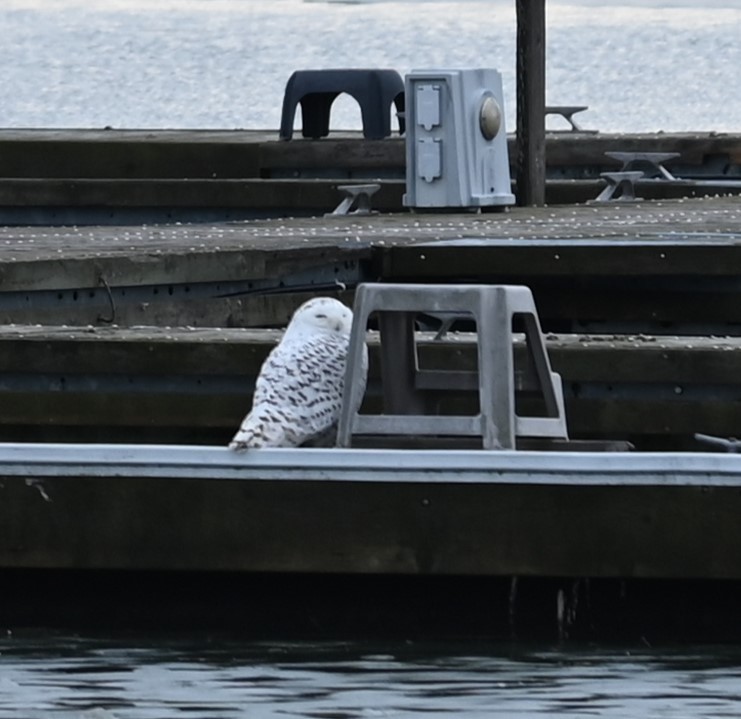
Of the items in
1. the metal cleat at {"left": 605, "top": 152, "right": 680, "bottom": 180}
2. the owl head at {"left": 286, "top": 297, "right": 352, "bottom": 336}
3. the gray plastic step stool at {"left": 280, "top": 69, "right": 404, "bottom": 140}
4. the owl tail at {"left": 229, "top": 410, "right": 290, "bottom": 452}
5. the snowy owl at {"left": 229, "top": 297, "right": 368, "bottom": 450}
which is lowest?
the owl tail at {"left": 229, "top": 410, "right": 290, "bottom": 452}

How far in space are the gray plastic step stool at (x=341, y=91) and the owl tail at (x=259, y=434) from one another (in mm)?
13712

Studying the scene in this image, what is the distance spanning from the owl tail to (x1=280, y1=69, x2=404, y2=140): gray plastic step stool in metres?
13.7

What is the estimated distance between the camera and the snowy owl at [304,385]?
8.95 metres

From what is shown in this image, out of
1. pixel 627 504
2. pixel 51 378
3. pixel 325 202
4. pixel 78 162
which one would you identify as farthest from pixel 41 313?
pixel 78 162

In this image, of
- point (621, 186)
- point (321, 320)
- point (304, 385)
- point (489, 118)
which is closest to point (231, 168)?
point (621, 186)

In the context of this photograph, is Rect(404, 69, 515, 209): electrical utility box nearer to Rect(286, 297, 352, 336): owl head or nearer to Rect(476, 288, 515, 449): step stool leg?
Rect(286, 297, 352, 336): owl head

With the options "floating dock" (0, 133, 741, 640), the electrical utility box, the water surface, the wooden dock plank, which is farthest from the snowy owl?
the electrical utility box

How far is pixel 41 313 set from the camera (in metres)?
13.4

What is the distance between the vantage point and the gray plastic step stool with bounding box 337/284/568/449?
887cm

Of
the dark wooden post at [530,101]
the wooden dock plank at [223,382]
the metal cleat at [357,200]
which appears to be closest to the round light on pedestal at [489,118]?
the dark wooden post at [530,101]

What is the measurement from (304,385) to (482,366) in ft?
1.98

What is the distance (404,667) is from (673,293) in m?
5.51

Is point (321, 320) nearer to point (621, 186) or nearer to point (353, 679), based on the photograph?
point (353, 679)

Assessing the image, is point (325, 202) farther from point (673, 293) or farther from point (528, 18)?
point (673, 293)
